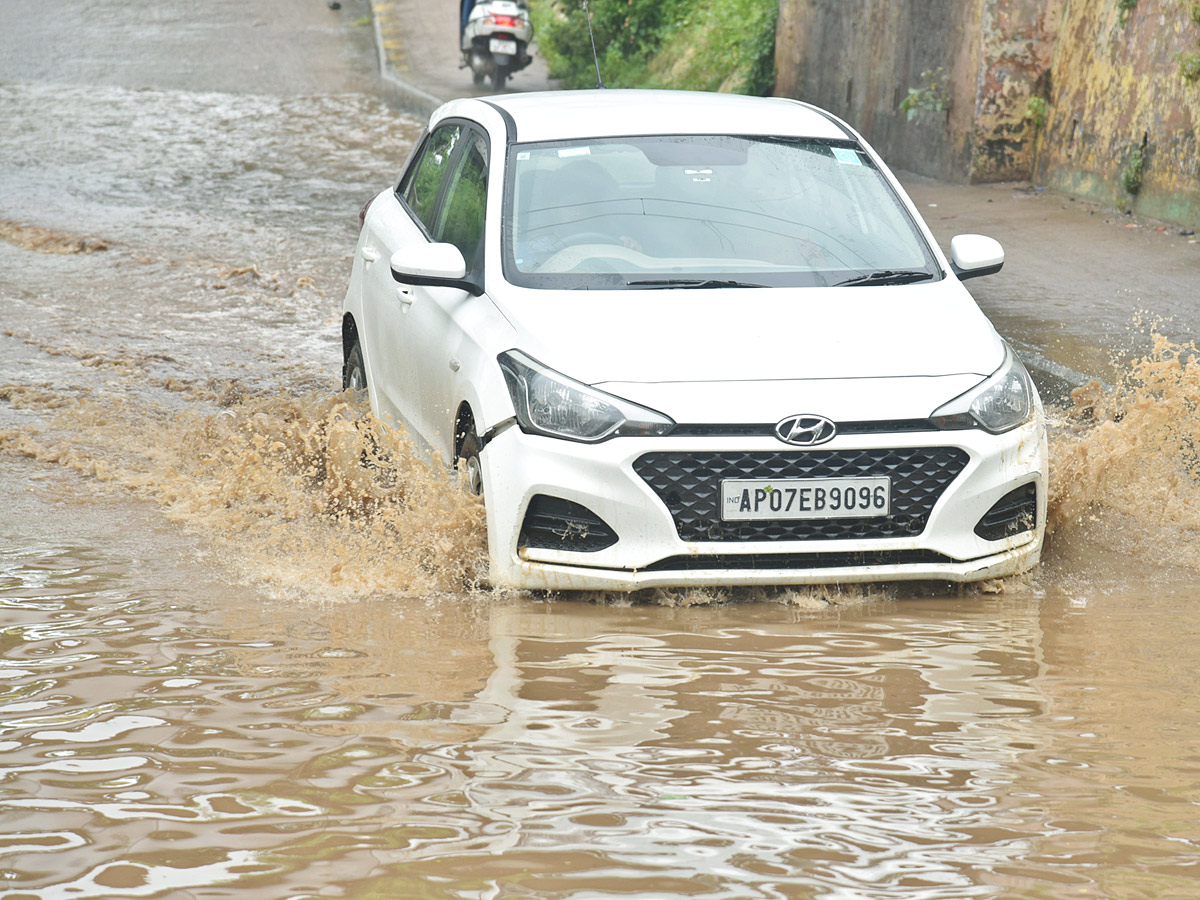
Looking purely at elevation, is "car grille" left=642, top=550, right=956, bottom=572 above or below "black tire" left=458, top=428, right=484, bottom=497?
below

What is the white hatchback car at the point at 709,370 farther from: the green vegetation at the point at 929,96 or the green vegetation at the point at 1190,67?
the green vegetation at the point at 929,96

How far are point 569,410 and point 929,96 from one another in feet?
35.6

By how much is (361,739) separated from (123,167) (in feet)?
47.6

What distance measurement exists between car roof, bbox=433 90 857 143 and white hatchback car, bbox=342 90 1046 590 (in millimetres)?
23

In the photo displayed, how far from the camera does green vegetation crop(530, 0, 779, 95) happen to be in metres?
19.4

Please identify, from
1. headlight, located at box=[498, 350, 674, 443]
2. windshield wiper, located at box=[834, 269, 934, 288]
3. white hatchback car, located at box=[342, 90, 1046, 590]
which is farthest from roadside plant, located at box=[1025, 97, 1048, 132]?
headlight, located at box=[498, 350, 674, 443]

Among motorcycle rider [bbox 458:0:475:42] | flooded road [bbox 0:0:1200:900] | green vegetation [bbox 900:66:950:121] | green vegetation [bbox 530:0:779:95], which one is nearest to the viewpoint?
flooded road [bbox 0:0:1200:900]

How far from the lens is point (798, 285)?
5.18m

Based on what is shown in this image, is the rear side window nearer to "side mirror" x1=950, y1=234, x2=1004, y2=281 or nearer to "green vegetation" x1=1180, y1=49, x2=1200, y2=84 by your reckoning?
"side mirror" x1=950, y1=234, x2=1004, y2=281

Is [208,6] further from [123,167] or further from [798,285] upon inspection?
[798,285]

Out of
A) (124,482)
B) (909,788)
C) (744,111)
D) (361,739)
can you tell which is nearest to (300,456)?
(124,482)

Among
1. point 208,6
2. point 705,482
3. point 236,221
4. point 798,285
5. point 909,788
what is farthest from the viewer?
point 208,6

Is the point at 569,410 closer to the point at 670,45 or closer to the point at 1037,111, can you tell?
the point at 1037,111

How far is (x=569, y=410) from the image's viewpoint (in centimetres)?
449
